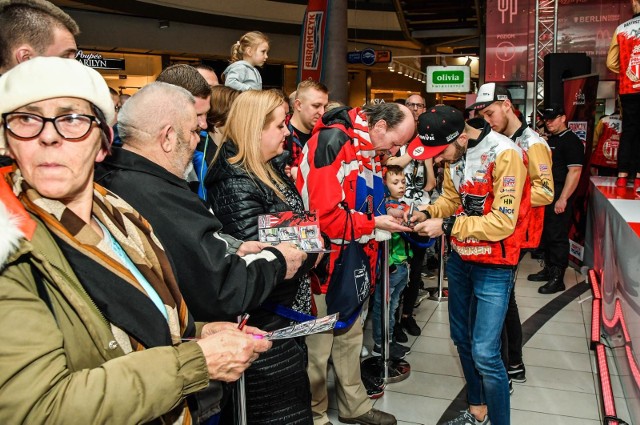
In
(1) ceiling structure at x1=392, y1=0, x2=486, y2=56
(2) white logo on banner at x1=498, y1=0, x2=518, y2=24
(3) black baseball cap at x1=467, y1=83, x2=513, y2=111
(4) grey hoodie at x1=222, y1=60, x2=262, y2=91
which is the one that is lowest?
(3) black baseball cap at x1=467, y1=83, x2=513, y2=111

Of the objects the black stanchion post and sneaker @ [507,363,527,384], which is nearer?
sneaker @ [507,363,527,384]

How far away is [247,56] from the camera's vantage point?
4.68 metres

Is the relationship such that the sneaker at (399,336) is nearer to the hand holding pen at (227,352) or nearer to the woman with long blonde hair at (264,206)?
the woman with long blonde hair at (264,206)

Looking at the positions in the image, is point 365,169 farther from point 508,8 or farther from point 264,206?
point 508,8

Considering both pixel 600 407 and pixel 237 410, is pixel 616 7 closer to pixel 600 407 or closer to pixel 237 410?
pixel 600 407

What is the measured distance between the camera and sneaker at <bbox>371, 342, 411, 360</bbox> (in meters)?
4.05

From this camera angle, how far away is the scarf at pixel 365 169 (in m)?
3.01

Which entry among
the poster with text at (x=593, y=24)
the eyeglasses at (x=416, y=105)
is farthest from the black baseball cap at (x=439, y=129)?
the poster with text at (x=593, y=24)

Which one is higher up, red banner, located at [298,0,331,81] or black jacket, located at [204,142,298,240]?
red banner, located at [298,0,331,81]

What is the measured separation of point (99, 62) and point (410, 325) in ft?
37.3

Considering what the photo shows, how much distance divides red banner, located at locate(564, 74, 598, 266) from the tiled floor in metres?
1.47

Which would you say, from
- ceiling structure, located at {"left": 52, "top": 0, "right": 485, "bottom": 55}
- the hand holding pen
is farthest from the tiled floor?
ceiling structure, located at {"left": 52, "top": 0, "right": 485, "bottom": 55}

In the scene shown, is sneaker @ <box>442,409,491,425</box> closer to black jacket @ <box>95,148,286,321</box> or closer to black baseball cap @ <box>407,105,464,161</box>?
black baseball cap @ <box>407,105,464,161</box>

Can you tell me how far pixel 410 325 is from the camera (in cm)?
462
